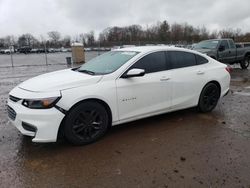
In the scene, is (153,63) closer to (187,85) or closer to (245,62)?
(187,85)

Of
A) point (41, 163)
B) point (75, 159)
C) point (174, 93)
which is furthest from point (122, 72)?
point (41, 163)

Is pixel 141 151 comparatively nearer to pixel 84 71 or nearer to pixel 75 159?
pixel 75 159

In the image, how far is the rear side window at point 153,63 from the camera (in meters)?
5.10

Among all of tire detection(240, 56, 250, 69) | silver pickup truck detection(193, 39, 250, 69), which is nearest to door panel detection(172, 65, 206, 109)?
silver pickup truck detection(193, 39, 250, 69)

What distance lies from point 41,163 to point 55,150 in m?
0.44

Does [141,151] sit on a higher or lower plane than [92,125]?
lower

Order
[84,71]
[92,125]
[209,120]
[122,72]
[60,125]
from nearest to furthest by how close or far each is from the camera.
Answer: [60,125], [92,125], [122,72], [84,71], [209,120]

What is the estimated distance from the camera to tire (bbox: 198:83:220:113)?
6008mm

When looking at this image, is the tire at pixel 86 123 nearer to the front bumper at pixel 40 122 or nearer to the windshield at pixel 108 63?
the front bumper at pixel 40 122

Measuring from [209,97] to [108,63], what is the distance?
8.17ft

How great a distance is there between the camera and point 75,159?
12.9 feet

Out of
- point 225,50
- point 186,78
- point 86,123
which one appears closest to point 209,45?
point 225,50

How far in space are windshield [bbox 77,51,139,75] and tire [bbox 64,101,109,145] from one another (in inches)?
30.9

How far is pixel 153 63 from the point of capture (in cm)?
529
